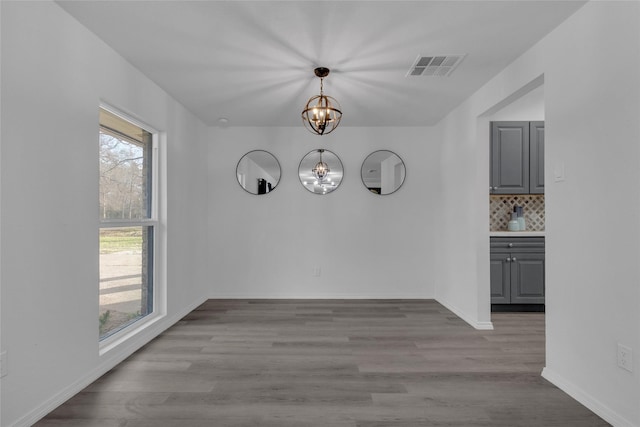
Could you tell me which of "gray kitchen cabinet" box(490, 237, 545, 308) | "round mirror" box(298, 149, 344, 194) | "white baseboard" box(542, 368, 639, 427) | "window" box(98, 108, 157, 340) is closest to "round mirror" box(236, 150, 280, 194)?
"round mirror" box(298, 149, 344, 194)

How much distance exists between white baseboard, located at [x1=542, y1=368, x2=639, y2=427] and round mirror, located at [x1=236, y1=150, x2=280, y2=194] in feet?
12.5

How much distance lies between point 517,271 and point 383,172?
83.6 inches

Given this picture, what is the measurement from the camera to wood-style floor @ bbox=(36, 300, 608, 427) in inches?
83.1

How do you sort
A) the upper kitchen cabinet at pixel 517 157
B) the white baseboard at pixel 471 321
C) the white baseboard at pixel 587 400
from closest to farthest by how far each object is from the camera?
the white baseboard at pixel 587 400 → the white baseboard at pixel 471 321 → the upper kitchen cabinet at pixel 517 157

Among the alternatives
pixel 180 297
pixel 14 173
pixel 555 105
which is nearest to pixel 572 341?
pixel 555 105

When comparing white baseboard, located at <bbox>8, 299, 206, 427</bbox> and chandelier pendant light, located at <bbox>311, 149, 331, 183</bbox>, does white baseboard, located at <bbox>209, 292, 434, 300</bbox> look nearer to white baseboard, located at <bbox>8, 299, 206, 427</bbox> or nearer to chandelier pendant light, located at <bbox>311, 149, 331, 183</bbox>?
white baseboard, located at <bbox>8, 299, 206, 427</bbox>

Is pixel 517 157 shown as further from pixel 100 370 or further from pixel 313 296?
pixel 100 370

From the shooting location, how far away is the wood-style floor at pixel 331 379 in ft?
6.93

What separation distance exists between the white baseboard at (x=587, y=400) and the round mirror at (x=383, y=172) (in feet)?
10.00

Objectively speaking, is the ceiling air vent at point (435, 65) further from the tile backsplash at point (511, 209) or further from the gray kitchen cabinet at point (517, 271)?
the tile backsplash at point (511, 209)

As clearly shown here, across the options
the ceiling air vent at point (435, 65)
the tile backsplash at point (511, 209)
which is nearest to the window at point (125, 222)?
the ceiling air vent at point (435, 65)

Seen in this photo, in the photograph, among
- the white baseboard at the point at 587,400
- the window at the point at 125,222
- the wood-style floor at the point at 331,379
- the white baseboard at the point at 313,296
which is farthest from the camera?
the white baseboard at the point at 313,296

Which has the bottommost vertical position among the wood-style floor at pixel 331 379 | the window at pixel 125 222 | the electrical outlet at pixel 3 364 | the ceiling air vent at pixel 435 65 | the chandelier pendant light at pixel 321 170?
the wood-style floor at pixel 331 379

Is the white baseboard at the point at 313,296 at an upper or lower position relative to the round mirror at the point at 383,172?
lower
